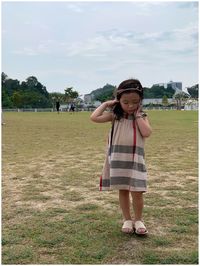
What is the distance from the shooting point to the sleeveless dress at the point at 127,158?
11.1 feet

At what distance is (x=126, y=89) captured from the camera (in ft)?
10.9

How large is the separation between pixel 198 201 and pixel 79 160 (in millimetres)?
3547

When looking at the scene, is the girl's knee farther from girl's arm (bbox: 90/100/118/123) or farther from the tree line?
the tree line

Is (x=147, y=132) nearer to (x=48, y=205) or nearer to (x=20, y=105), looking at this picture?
(x=48, y=205)

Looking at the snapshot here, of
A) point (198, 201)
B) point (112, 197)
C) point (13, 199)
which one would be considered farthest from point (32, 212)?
point (198, 201)

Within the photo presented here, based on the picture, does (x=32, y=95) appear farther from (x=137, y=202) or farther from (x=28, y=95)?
(x=137, y=202)

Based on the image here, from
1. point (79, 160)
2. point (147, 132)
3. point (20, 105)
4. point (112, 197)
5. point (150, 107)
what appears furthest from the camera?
point (150, 107)

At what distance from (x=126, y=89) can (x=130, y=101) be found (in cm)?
11

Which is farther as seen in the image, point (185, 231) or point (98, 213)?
point (98, 213)

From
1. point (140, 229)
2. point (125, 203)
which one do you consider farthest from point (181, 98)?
point (140, 229)

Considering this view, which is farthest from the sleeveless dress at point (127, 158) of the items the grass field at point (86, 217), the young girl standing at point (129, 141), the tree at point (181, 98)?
the tree at point (181, 98)

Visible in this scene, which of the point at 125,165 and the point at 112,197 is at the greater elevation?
the point at 125,165

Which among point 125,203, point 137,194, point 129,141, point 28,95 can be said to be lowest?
point 125,203

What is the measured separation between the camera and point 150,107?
7812 cm
